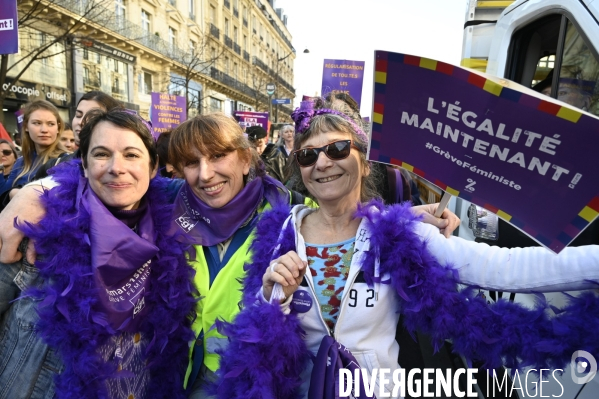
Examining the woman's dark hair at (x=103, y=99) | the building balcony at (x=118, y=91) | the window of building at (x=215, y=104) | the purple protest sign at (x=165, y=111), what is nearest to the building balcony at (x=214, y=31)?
the window of building at (x=215, y=104)

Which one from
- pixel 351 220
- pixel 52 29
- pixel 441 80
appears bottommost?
pixel 351 220

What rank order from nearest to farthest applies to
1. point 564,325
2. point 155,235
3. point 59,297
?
point 564,325, point 59,297, point 155,235

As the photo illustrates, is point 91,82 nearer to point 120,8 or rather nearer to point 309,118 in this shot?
point 120,8

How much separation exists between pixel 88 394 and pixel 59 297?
430mm

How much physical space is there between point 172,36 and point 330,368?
97.0ft

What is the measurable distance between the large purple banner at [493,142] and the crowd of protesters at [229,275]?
0.23 m

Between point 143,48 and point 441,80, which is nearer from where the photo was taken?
point 441,80

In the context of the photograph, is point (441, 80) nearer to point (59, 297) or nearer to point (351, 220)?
point (351, 220)

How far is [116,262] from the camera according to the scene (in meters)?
1.58

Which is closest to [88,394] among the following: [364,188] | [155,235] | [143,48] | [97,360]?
[97,360]

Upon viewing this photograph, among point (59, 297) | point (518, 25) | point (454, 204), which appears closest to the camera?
point (59, 297)

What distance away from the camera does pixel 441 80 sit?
42.3 inches

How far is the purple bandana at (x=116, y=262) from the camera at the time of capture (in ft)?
5.17

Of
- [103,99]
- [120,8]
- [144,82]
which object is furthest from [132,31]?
[103,99]
